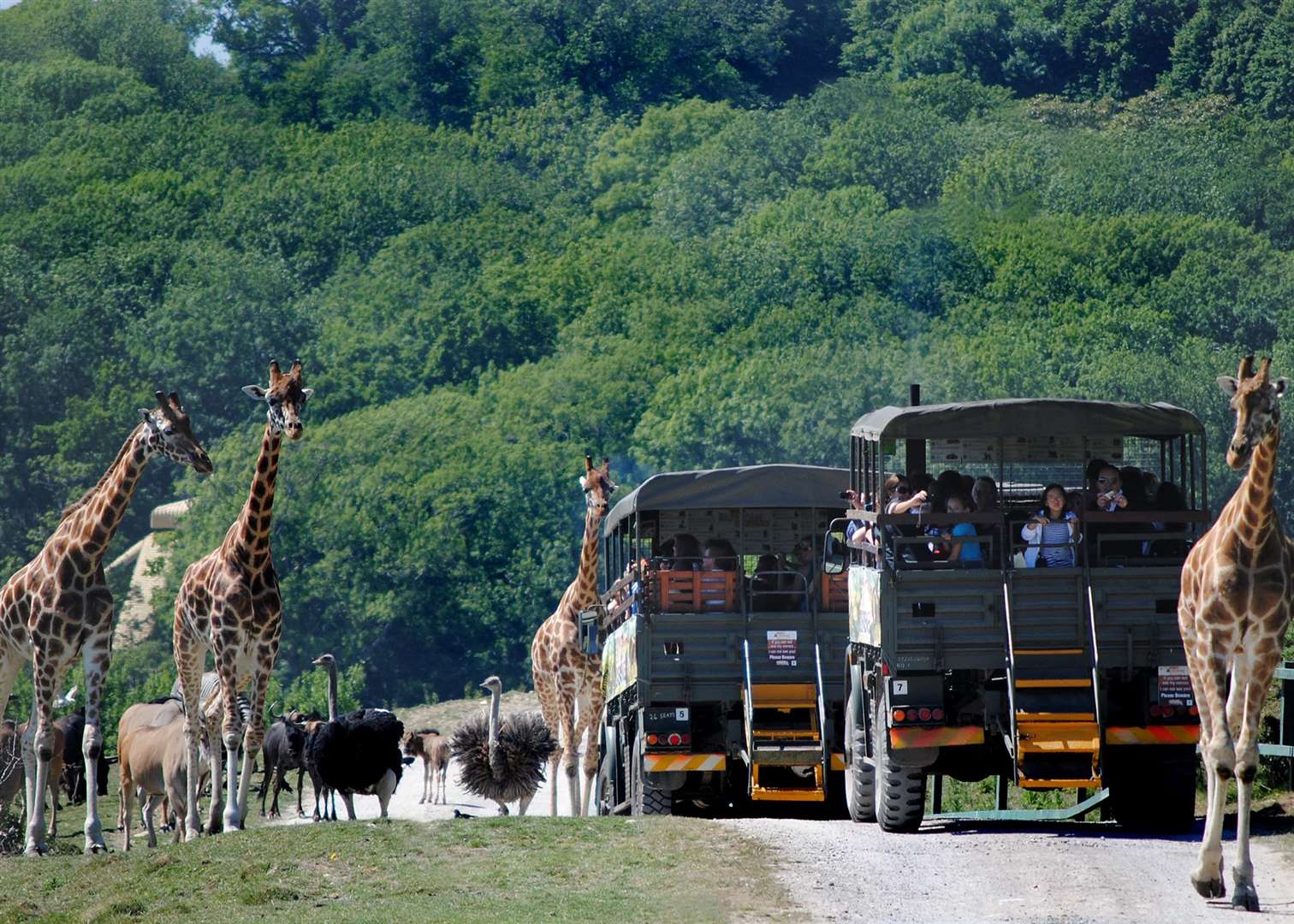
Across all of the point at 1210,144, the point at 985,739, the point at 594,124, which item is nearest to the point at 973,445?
the point at 985,739

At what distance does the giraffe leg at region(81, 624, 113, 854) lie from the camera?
19.7 metres

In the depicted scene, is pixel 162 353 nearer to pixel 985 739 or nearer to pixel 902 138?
pixel 902 138

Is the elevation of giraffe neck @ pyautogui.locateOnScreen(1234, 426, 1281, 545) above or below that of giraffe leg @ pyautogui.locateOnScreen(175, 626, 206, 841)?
above

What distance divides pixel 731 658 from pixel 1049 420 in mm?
4250

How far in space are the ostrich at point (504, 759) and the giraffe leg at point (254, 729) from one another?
5.68m

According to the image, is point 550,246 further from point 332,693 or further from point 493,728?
point 332,693

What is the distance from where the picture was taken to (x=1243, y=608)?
14375 millimetres

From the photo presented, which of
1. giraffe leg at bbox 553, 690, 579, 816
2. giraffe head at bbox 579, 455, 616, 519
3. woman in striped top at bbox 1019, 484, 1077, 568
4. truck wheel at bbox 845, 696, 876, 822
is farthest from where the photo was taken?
giraffe head at bbox 579, 455, 616, 519

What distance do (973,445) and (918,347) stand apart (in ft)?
191

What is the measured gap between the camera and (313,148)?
11994 cm

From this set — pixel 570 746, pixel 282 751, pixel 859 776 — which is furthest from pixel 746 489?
pixel 282 751

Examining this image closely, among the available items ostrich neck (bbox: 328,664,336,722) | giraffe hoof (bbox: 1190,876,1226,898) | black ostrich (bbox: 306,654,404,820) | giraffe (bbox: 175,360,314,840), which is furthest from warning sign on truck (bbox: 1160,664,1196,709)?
ostrich neck (bbox: 328,664,336,722)

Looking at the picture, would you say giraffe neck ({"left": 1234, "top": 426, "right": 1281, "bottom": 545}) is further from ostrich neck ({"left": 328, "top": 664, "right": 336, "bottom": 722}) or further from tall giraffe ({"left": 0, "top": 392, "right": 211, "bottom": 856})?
ostrich neck ({"left": 328, "top": 664, "right": 336, "bottom": 722})

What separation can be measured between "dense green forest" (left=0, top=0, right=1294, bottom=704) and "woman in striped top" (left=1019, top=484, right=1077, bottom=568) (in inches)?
1667
